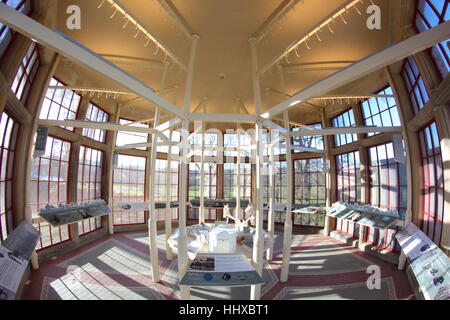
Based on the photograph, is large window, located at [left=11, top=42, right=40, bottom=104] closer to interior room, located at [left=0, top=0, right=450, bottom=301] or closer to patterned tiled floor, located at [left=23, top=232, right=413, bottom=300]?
interior room, located at [left=0, top=0, right=450, bottom=301]

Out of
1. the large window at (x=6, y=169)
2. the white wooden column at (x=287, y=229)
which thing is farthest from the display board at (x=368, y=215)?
the large window at (x=6, y=169)

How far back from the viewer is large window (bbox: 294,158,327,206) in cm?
1555

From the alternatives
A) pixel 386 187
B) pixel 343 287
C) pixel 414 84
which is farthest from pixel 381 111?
pixel 343 287

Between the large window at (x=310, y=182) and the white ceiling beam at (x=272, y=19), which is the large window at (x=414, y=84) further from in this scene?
the large window at (x=310, y=182)

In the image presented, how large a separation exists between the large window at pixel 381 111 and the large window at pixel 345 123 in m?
1.07

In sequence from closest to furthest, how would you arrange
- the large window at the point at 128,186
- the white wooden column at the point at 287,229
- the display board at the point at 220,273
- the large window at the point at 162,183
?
the display board at the point at 220,273 → the white wooden column at the point at 287,229 → the large window at the point at 128,186 → the large window at the point at 162,183

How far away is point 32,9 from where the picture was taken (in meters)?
6.08

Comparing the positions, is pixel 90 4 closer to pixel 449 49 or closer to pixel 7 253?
pixel 7 253

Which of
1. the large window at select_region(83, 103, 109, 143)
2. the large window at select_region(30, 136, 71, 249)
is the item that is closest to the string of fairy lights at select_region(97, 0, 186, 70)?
the large window at select_region(30, 136, 71, 249)

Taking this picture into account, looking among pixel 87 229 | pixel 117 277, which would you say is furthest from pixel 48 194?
pixel 117 277

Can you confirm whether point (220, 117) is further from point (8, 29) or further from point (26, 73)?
Answer: point (26, 73)

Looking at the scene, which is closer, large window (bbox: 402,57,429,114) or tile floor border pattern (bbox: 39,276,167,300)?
tile floor border pattern (bbox: 39,276,167,300)

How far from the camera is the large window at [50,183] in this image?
9.84m

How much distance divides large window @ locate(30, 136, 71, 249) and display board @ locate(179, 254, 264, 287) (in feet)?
28.5
